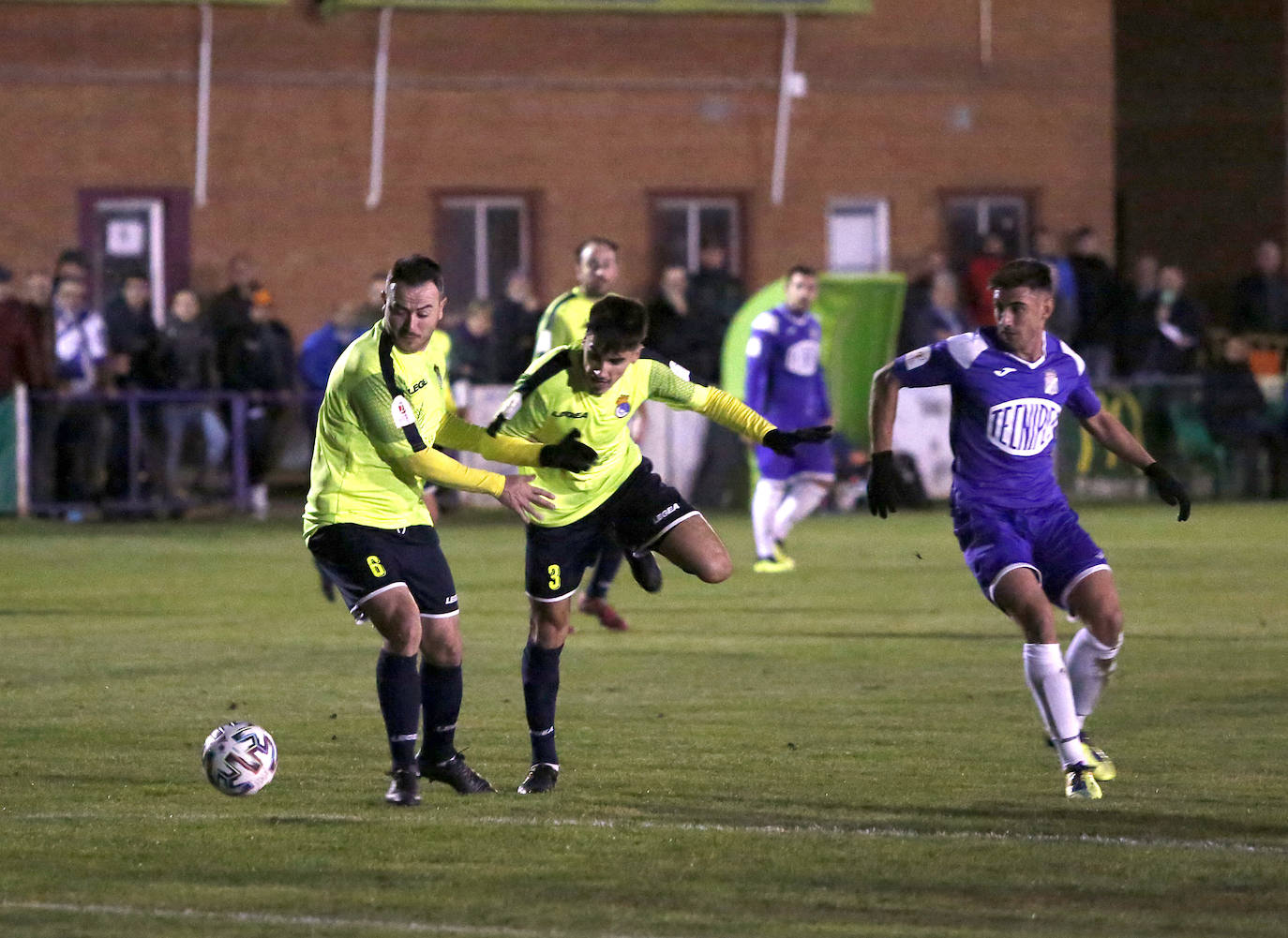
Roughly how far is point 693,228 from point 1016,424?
2094 centimetres

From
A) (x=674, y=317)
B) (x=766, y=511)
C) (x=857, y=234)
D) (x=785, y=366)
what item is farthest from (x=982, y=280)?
(x=766, y=511)

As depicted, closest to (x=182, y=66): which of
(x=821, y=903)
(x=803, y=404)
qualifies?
(x=803, y=404)

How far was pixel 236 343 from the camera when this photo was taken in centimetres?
2297

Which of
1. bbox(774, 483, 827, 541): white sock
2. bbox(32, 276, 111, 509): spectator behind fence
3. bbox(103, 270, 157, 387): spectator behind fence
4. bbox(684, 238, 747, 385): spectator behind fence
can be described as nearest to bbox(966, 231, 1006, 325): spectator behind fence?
bbox(684, 238, 747, 385): spectator behind fence

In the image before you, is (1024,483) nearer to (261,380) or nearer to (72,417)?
(72,417)

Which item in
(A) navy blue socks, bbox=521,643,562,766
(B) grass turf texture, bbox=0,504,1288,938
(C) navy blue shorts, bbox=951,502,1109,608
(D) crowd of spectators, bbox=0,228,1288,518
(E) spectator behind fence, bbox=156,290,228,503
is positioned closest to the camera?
(B) grass turf texture, bbox=0,504,1288,938

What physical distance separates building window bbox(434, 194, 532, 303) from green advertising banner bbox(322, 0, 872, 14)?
90.9 inches

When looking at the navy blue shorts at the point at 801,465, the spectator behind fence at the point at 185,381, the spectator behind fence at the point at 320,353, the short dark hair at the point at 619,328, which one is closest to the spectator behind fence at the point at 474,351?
the spectator behind fence at the point at 320,353

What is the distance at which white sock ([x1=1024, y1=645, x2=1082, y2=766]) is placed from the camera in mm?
8148

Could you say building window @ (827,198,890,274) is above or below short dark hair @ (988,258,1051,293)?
above

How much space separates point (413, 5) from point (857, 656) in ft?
55.4

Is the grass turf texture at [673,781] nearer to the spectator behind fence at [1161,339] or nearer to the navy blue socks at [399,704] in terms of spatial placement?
the navy blue socks at [399,704]

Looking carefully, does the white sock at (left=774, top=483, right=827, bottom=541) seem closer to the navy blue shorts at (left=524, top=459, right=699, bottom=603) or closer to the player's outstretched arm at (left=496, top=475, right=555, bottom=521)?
the navy blue shorts at (left=524, top=459, right=699, bottom=603)

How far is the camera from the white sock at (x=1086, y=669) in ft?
28.5
